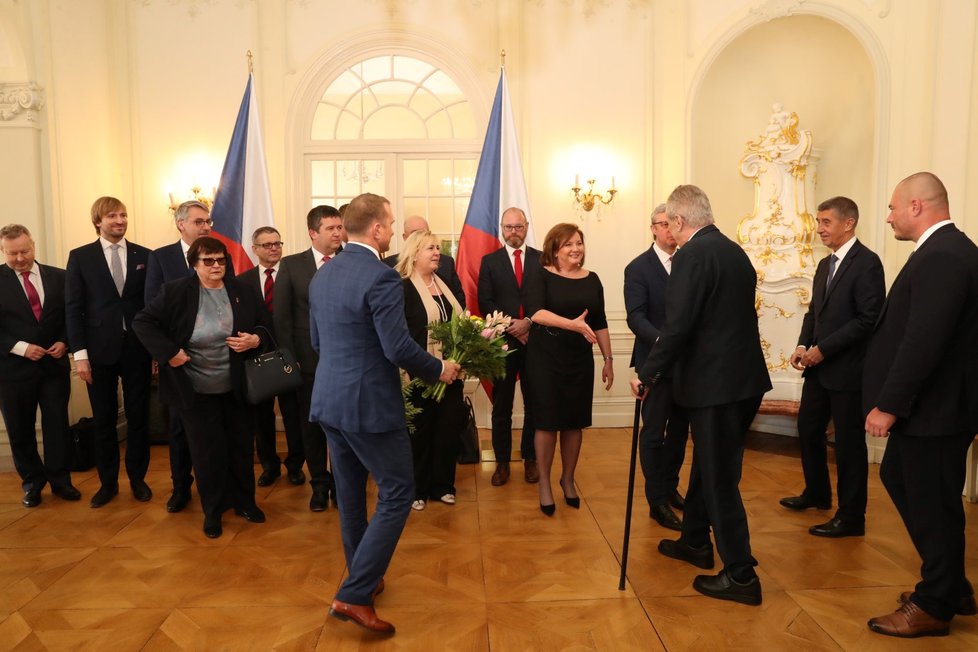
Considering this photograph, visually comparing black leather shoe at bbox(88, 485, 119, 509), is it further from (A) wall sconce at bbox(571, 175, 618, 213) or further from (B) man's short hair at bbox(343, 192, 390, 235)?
(A) wall sconce at bbox(571, 175, 618, 213)

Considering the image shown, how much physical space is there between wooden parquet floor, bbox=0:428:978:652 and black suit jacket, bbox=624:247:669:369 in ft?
3.81

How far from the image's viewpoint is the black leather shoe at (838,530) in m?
4.09

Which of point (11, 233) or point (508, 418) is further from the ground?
point (11, 233)

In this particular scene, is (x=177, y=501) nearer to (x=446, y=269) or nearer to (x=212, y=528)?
(x=212, y=528)

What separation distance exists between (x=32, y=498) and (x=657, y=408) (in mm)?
4054

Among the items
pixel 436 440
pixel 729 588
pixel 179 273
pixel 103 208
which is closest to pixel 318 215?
pixel 179 273

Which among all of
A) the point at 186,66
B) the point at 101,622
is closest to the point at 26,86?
the point at 186,66

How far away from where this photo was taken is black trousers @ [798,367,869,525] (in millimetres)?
4109

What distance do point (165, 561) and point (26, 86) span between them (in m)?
4.13

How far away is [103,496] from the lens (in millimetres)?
4789

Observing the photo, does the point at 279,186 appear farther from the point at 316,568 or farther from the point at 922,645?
the point at 922,645

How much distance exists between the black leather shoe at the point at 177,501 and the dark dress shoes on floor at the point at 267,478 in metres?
0.63

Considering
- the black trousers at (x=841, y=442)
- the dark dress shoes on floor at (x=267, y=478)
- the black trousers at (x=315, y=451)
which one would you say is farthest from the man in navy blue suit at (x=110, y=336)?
the black trousers at (x=841, y=442)

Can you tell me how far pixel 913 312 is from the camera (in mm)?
2873
